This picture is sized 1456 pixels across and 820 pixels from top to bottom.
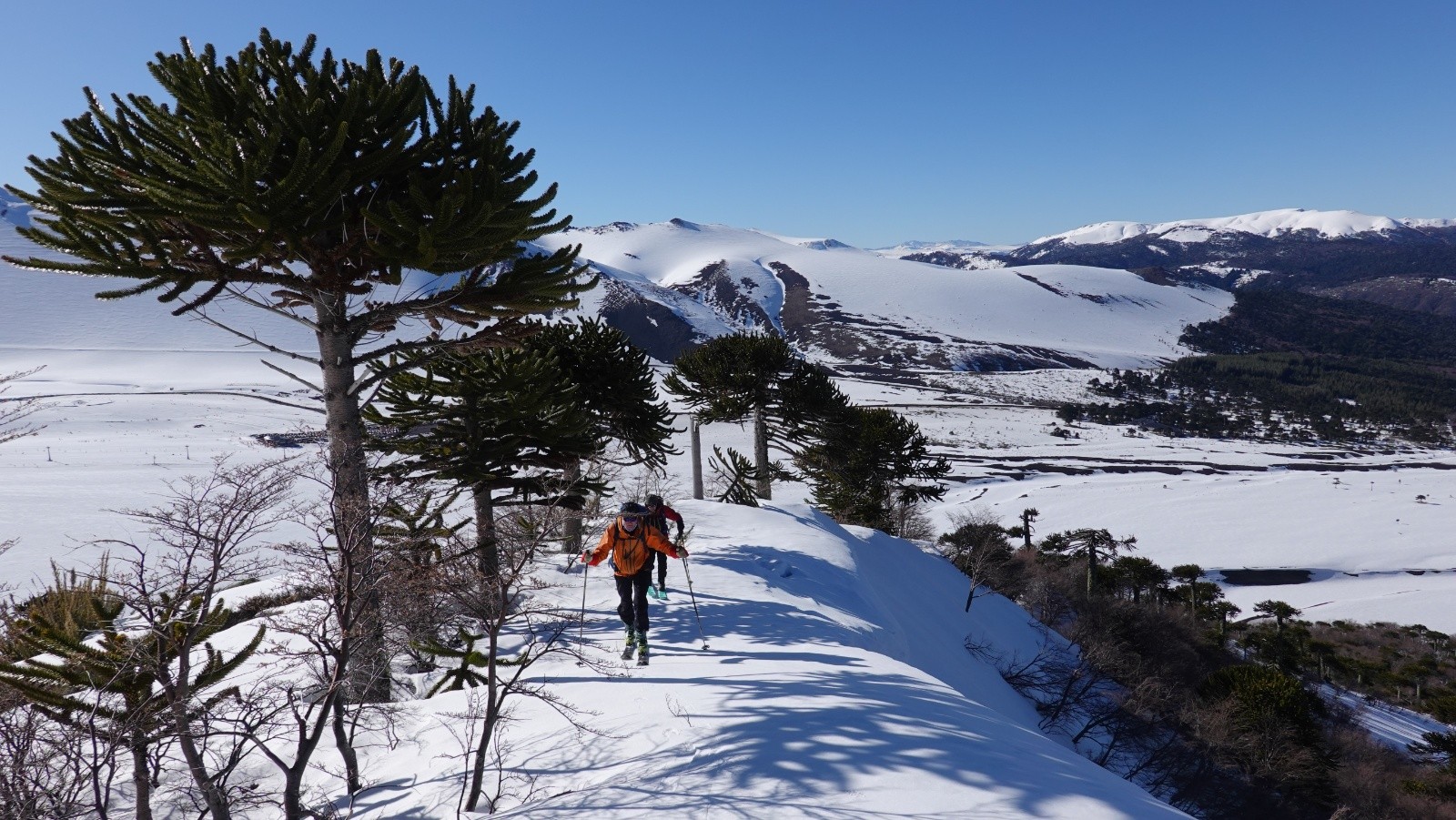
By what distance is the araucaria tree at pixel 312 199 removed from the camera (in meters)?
5.48

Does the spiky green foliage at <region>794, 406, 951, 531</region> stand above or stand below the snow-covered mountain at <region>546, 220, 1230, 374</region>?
below

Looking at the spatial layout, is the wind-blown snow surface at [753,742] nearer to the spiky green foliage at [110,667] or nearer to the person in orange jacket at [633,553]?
the person in orange jacket at [633,553]

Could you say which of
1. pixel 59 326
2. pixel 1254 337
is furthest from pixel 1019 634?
pixel 1254 337

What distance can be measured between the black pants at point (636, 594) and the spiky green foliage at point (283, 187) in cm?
339

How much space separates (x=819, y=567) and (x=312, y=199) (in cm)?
1045

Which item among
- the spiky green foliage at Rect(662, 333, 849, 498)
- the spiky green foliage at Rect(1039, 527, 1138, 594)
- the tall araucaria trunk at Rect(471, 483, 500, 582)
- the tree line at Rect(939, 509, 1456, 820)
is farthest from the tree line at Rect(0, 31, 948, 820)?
the spiky green foliage at Rect(1039, 527, 1138, 594)

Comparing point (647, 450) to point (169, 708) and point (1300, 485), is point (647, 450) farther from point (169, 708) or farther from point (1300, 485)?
point (1300, 485)

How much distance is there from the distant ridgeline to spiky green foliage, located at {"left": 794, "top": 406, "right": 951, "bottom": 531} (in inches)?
2906

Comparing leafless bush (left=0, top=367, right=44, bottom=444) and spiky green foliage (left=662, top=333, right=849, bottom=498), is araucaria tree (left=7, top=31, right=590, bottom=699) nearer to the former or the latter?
leafless bush (left=0, top=367, right=44, bottom=444)

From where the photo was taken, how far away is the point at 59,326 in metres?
101

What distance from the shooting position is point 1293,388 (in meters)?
129

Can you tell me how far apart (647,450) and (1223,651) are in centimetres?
2902

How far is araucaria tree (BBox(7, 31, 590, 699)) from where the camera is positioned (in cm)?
548

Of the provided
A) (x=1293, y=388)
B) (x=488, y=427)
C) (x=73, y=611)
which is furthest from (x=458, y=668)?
(x=1293, y=388)
